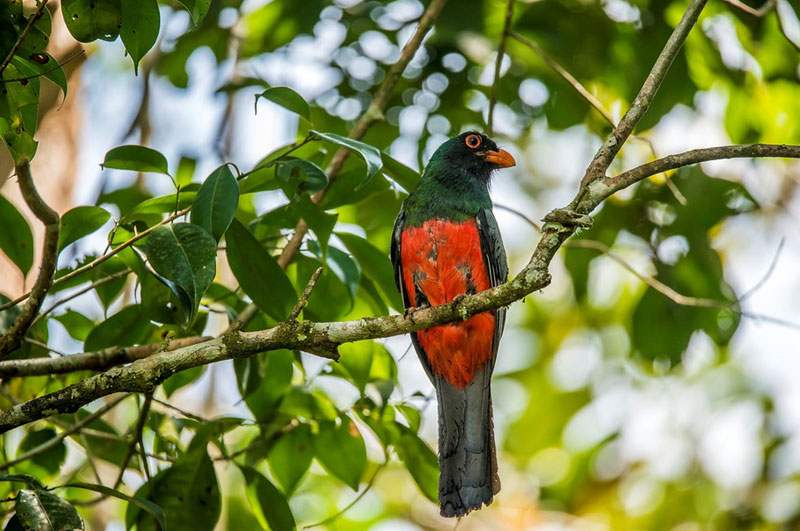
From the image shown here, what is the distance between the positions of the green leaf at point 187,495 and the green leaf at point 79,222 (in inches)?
41.1

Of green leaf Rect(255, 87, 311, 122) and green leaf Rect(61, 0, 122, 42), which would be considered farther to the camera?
green leaf Rect(255, 87, 311, 122)

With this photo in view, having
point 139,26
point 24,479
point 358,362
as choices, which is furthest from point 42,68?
point 358,362

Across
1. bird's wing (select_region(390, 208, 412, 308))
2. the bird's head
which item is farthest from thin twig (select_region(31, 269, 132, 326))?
the bird's head

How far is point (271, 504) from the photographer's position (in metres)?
3.63

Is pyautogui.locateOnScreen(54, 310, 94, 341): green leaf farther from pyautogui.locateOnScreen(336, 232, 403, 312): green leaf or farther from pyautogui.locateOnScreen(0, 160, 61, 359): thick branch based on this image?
pyautogui.locateOnScreen(336, 232, 403, 312): green leaf

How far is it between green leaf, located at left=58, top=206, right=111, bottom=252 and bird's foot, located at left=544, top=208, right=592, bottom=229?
1.65 m

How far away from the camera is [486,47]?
5406mm

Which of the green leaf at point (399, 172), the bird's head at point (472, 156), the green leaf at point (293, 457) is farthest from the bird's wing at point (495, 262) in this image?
the green leaf at point (293, 457)

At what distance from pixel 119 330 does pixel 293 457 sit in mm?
969

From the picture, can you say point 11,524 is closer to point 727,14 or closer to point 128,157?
point 128,157

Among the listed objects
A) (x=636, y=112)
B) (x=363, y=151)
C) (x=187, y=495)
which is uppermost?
(x=636, y=112)

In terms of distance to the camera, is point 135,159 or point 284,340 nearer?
point 284,340

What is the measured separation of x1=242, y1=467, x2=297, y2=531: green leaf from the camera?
3.60m

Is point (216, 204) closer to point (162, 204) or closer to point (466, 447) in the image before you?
point (162, 204)
